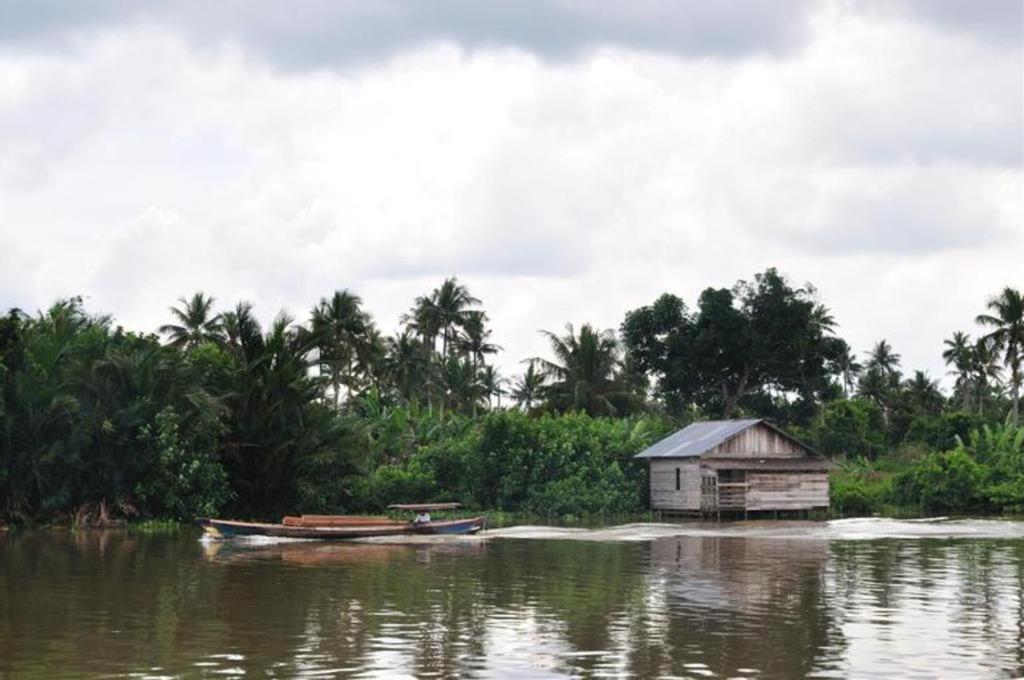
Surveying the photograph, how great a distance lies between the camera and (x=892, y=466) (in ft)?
233

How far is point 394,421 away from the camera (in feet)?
202

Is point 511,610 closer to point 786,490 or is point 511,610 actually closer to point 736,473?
point 736,473

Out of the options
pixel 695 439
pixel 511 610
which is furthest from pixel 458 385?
pixel 511 610

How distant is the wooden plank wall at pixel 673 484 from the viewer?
57.4 meters

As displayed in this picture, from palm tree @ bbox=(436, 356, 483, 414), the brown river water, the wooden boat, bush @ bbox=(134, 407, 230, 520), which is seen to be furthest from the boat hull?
palm tree @ bbox=(436, 356, 483, 414)

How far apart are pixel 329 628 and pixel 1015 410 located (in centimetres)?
6337

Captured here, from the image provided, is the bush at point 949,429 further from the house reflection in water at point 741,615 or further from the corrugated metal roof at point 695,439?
the house reflection in water at point 741,615

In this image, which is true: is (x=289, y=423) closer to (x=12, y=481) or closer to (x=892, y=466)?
(x=12, y=481)

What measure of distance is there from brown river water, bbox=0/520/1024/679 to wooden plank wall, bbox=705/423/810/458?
17.9m

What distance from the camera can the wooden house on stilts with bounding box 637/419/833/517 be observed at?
188 ft

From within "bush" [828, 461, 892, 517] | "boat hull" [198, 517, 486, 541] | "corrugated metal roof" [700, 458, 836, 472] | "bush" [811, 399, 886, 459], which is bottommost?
"boat hull" [198, 517, 486, 541]

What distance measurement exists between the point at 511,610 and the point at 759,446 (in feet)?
122

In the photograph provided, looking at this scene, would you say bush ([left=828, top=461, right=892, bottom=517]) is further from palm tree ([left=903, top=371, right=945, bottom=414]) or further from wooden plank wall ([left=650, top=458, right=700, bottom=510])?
palm tree ([left=903, top=371, right=945, bottom=414])

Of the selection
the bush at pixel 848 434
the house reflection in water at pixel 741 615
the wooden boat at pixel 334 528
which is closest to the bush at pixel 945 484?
the bush at pixel 848 434
